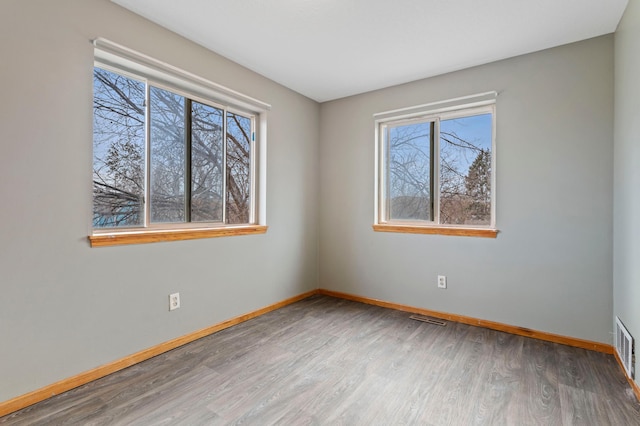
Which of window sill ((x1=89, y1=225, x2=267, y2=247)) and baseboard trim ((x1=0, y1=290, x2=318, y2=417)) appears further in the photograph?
window sill ((x1=89, y1=225, x2=267, y2=247))

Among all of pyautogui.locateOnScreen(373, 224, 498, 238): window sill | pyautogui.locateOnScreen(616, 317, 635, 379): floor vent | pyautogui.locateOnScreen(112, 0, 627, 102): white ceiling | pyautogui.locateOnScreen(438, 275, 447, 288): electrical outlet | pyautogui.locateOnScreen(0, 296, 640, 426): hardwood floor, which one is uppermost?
pyautogui.locateOnScreen(112, 0, 627, 102): white ceiling

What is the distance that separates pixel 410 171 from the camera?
3.47 m

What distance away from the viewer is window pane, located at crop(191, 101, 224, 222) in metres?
2.72

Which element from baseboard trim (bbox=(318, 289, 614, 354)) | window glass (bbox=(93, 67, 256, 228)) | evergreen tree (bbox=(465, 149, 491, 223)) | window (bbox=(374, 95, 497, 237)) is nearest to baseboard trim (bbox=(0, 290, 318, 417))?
window glass (bbox=(93, 67, 256, 228))

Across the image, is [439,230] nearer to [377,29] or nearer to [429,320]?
[429,320]

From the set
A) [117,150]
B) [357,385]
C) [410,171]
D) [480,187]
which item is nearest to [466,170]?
[480,187]

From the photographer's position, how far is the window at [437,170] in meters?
3.01

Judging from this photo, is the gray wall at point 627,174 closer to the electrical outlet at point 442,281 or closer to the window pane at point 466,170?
the window pane at point 466,170

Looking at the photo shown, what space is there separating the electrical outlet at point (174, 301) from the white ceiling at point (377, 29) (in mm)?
2039

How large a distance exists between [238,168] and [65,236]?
1.56 meters

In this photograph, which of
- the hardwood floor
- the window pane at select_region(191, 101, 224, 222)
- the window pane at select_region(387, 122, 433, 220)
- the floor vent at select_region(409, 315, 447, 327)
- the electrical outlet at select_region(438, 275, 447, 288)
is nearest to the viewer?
the hardwood floor

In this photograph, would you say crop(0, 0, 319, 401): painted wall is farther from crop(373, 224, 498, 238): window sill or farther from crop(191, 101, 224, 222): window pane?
crop(373, 224, 498, 238): window sill

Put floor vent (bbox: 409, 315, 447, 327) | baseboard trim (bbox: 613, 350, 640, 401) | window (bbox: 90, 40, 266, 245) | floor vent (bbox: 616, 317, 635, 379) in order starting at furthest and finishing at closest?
floor vent (bbox: 409, 315, 447, 327) < window (bbox: 90, 40, 266, 245) < floor vent (bbox: 616, 317, 635, 379) < baseboard trim (bbox: 613, 350, 640, 401)

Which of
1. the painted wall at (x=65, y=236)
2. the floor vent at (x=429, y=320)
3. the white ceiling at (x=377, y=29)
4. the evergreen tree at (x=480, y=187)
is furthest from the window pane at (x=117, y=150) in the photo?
the evergreen tree at (x=480, y=187)
